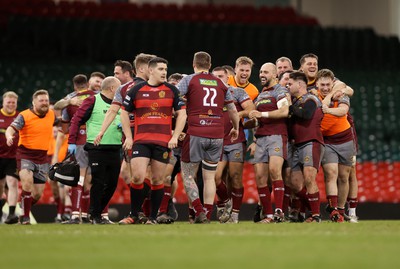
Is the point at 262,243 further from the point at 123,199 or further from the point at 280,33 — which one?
the point at 280,33

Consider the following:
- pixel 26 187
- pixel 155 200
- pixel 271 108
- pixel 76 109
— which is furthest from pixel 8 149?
pixel 271 108

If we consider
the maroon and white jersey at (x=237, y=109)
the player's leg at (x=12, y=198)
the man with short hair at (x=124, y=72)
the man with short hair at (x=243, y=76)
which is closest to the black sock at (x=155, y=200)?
the maroon and white jersey at (x=237, y=109)

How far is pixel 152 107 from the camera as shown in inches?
460

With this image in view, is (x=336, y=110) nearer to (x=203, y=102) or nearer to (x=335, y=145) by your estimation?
(x=335, y=145)

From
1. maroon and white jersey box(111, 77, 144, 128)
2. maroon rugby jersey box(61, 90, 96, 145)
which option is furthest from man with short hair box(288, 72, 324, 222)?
maroon rugby jersey box(61, 90, 96, 145)

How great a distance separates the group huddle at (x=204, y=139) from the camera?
1179 centimetres

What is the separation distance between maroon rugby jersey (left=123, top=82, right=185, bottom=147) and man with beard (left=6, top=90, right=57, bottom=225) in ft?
9.03

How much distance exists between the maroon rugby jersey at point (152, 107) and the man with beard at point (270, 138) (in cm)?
127

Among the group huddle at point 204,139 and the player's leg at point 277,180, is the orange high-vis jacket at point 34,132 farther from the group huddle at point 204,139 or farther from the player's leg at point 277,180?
the player's leg at point 277,180

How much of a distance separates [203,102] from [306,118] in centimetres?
154

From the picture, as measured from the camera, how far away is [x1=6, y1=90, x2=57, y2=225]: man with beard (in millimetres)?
13797

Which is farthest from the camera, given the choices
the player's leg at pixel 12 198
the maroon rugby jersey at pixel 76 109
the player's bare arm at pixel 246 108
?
the player's leg at pixel 12 198

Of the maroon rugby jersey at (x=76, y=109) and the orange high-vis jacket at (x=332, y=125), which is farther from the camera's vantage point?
the maroon rugby jersey at (x=76, y=109)

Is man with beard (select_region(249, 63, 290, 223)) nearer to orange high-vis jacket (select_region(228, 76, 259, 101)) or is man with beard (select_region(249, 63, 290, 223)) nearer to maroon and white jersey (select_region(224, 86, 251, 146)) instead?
maroon and white jersey (select_region(224, 86, 251, 146))
